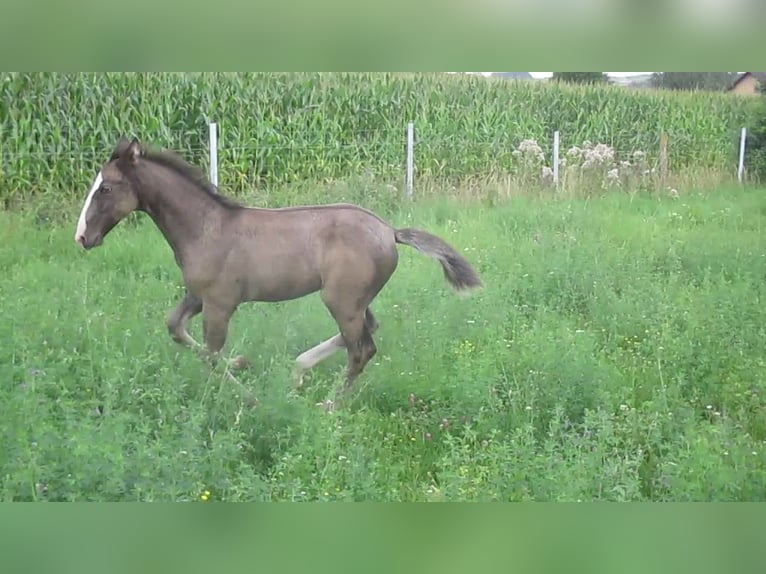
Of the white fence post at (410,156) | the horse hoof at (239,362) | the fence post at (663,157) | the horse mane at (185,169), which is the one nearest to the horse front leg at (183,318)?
the horse hoof at (239,362)

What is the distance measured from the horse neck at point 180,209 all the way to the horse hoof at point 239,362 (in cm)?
58

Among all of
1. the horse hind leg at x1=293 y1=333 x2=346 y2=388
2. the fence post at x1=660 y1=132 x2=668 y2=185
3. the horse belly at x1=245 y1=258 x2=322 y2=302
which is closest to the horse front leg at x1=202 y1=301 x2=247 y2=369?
the horse belly at x1=245 y1=258 x2=322 y2=302

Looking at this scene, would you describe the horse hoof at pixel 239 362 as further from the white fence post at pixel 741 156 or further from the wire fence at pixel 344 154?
the white fence post at pixel 741 156

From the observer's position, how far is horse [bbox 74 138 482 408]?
4055mm

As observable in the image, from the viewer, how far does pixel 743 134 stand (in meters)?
4.20

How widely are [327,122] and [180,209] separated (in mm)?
845

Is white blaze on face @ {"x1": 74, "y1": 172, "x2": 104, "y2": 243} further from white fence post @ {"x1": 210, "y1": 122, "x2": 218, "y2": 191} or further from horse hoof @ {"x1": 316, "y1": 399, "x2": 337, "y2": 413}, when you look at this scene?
horse hoof @ {"x1": 316, "y1": 399, "x2": 337, "y2": 413}

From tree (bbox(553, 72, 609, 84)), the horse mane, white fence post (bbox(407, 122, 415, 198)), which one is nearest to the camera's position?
tree (bbox(553, 72, 609, 84))

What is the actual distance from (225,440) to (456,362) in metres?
1.18

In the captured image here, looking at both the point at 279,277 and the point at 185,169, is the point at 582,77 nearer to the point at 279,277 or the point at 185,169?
the point at 279,277

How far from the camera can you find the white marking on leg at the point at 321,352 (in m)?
4.13

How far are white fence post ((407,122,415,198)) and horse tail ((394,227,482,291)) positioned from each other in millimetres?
218

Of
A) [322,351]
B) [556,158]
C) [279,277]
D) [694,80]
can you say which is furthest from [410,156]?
[694,80]

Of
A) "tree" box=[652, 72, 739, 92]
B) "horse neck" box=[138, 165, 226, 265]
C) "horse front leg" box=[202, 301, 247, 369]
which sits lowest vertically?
"horse front leg" box=[202, 301, 247, 369]
